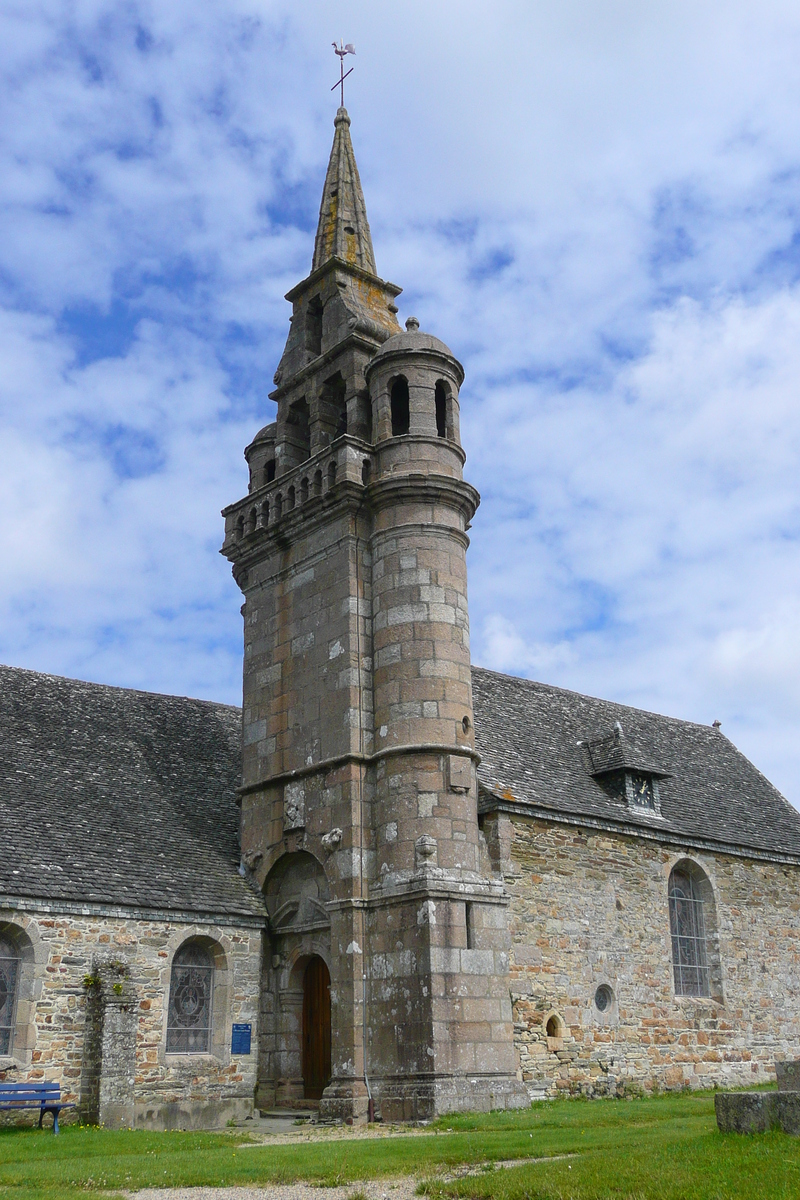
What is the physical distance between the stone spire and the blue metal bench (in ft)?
49.6

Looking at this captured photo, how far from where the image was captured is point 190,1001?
56.7 feet

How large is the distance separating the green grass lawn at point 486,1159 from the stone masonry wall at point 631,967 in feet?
10.9

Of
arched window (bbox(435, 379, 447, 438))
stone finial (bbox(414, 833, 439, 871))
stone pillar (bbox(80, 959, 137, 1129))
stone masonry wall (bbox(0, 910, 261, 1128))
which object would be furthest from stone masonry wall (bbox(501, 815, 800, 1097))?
arched window (bbox(435, 379, 447, 438))

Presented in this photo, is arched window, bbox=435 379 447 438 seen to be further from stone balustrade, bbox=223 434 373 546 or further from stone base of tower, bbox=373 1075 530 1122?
stone base of tower, bbox=373 1075 530 1122

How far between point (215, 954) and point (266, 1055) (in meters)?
1.84

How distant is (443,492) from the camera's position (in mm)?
18328

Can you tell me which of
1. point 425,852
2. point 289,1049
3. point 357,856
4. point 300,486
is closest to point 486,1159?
point 425,852

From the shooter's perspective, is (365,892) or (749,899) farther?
(749,899)

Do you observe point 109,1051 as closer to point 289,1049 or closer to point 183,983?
point 183,983

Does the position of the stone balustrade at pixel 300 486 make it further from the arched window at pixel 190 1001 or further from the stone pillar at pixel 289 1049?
the stone pillar at pixel 289 1049

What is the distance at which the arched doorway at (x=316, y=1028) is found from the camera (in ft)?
57.6

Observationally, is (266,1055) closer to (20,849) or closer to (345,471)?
(20,849)

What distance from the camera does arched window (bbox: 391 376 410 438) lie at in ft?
64.3

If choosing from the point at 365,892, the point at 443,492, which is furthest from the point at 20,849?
the point at 443,492
